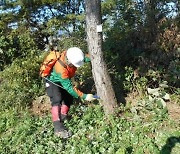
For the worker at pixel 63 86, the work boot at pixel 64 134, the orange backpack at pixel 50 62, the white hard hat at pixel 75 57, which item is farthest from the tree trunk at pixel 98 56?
the work boot at pixel 64 134

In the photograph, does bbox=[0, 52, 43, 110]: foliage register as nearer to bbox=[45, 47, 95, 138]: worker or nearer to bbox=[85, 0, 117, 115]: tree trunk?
bbox=[45, 47, 95, 138]: worker

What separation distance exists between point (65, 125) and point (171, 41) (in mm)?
2805

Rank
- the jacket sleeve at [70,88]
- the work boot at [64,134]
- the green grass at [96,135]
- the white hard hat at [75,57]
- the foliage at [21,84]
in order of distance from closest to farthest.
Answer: the green grass at [96,135] < the white hard hat at [75,57] < the jacket sleeve at [70,88] < the work boot at [64,134] < the foliage at [21,84]

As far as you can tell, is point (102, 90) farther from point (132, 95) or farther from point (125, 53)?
point (125, 53)

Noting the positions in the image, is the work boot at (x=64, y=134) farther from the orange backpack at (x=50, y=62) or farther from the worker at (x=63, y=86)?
the orange backpack at (x=50, y=62)

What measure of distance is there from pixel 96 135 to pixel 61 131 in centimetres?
60

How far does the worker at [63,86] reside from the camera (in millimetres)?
5648

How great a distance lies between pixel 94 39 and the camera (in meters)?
6.02

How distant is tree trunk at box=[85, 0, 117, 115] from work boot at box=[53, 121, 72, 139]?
810mm

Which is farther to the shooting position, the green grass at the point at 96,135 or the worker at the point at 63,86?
the worker at the point at 63,86

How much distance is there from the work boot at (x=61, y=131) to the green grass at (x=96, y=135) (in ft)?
0.29

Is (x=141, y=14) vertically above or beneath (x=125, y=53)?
above

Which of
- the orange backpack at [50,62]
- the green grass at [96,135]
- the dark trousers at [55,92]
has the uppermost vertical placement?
the orange backpack at [50,62]

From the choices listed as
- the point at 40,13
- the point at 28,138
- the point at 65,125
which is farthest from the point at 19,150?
the point at 40,13
